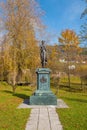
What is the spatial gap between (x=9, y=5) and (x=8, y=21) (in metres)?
1.76

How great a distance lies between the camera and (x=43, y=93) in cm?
1356

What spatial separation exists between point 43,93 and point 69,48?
69.9ft

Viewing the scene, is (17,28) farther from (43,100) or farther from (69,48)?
(43,100)

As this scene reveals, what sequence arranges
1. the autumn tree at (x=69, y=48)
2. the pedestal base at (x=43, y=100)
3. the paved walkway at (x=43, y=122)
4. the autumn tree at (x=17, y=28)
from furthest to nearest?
the autumn tree at (x=69, y=48)
the autumn tree at (x=17, y=28)
the pedestal base at (x=43, y=100)
the paved walkway at (x=43, y=122)

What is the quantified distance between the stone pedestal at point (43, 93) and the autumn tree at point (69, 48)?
63.6 ft

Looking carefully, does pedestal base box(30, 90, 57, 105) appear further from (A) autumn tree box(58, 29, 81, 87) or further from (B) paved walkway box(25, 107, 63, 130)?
(A) autumn tree box(58, 29, 81, 87)

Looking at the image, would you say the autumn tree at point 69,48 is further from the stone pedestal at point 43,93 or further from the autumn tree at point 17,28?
the stone pedestal at point 43,93

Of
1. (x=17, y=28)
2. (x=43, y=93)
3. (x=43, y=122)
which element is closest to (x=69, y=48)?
(x=17, y=28)

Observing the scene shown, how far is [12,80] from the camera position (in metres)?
29.9

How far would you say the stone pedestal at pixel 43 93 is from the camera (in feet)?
43.6

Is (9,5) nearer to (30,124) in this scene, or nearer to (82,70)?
(82,70)

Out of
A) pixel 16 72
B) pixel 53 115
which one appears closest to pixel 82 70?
pixel 16 72

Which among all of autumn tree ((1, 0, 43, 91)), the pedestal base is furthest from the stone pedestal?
autumn tree ((1, 0, 43, 91))

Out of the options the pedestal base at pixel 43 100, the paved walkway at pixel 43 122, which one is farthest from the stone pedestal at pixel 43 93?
the paved walkway at pixel 43 122
